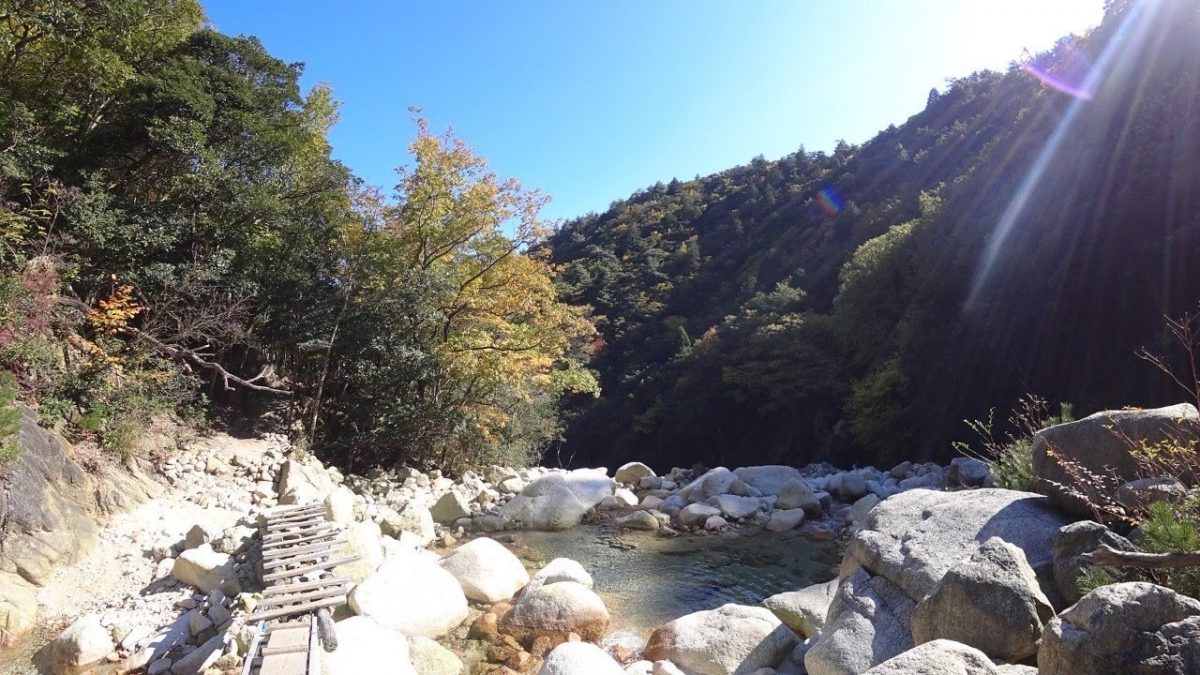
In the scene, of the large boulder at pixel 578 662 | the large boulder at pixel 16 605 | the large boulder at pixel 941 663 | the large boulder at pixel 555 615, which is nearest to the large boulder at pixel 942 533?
the large boulder at pixel 941 663

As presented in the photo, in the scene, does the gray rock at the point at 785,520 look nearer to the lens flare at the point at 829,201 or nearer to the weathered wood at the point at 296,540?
the weathered wood at the point at 296,540

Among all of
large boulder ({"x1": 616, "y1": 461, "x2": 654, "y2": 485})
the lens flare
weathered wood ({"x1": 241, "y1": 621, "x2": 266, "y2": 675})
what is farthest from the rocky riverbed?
the lens flare

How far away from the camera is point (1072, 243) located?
15.7 meters

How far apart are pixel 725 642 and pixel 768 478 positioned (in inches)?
338

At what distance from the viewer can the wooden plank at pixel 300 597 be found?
207 inches

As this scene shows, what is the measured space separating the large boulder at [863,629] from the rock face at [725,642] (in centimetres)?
69

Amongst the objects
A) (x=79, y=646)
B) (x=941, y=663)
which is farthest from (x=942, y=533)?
(x=79, y=646)

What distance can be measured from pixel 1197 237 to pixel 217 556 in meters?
18.2

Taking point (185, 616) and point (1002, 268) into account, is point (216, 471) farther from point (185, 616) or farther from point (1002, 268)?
point (1002, 268)

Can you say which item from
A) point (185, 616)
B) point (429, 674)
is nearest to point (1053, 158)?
point (429, 674)

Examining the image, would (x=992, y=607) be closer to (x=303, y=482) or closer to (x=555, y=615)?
(x=555, y=615)

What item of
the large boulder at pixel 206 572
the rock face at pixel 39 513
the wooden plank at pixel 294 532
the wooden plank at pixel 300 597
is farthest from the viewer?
the wooden plank at pixel 294 532

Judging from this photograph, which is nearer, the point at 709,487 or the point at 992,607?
the point at 992,607

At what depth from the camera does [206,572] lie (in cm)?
636
